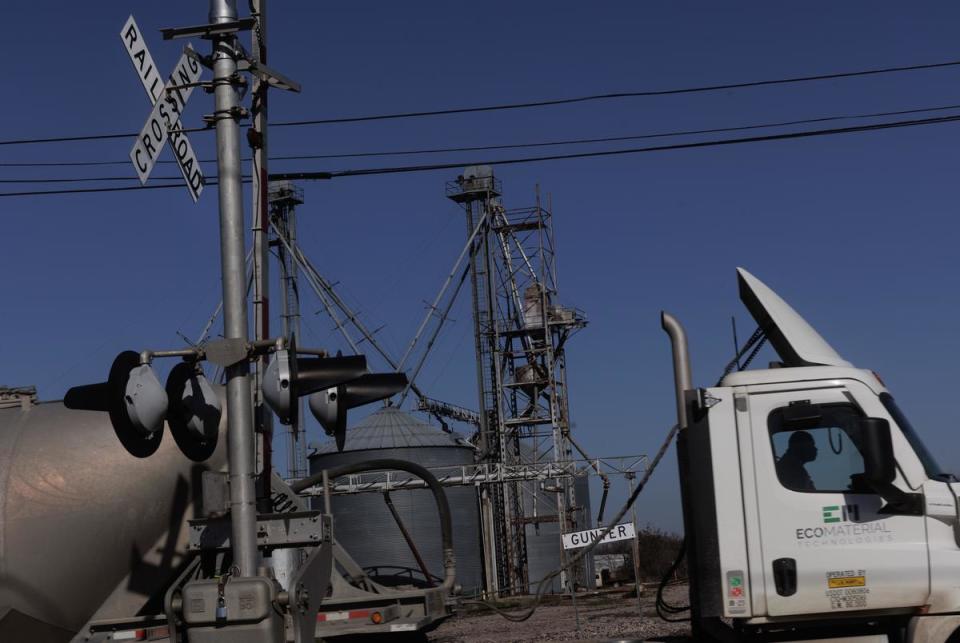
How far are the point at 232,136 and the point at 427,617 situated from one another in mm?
5072

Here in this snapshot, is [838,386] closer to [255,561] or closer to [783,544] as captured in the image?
[783,544]

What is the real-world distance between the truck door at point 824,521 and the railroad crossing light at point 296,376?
2909 mm

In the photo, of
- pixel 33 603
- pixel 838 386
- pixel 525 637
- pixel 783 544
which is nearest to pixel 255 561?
pixel 33 603

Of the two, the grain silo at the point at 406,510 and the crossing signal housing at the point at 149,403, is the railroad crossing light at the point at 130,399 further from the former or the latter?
the grain silo at the point at 406,510

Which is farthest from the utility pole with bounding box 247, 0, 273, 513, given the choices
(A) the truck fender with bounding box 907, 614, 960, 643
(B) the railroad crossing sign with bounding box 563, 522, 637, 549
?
(B) the railroad crossing sign with bounding box 563, 522, 637, 549

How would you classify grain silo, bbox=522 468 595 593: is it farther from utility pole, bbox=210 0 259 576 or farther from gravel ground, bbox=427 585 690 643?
utility pole, bbox=210 0 259 576

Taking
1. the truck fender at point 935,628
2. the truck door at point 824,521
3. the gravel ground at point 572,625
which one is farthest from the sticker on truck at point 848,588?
the gravel ground at point 572,625

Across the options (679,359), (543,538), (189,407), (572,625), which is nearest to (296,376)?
(189,407)

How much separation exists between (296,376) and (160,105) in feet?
7.82

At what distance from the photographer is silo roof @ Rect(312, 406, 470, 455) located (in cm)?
4369

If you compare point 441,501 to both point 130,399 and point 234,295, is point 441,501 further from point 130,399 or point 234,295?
point 130,399

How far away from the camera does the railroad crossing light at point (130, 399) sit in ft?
25.1

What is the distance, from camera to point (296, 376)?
7.75 m

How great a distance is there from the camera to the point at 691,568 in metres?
8.54
